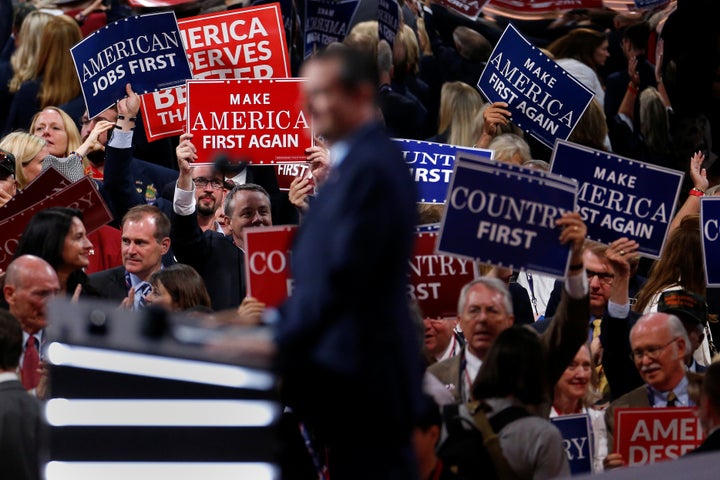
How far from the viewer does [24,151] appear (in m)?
9.41

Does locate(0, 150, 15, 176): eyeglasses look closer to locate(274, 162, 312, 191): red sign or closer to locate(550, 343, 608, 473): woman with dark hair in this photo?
locate(274, 162, 312, 191): red sign

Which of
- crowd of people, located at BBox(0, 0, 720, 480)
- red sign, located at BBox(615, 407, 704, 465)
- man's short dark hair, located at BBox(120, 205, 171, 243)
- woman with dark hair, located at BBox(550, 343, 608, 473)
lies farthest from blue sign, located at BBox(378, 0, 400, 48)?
red sign, located at BBox(615, 407, 704, 465)

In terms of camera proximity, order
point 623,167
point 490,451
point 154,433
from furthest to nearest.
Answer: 1. point 623,167
2. point 490,451
3. point 154,433

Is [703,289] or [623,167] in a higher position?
[623,167]

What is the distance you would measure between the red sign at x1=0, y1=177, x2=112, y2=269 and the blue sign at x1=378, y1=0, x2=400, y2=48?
307 centimetres

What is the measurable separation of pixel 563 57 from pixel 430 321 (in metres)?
5.38

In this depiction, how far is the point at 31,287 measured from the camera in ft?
22.9

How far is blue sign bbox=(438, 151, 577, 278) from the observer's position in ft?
21.4

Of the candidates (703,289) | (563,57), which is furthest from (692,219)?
(563,57)

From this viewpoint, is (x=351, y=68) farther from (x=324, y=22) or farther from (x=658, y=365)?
(x=324, y=22)

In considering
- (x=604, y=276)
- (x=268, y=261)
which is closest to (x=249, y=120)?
(x=604, y=276)

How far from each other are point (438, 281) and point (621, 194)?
103cm

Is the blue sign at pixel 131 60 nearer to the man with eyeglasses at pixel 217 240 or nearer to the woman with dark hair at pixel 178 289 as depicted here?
the man with eyeglasses at pixel 217 240

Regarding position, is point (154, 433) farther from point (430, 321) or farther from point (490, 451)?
point (430, 321)
